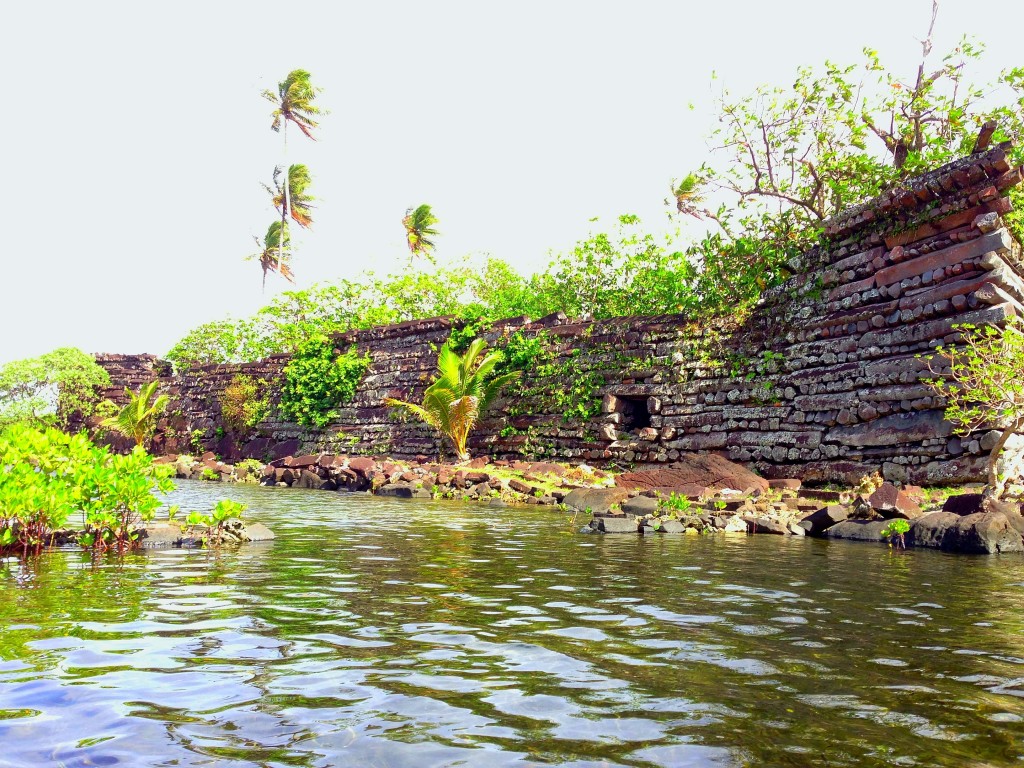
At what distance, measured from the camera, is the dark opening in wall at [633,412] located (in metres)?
17.7

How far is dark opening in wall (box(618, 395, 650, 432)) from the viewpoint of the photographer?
1773cm

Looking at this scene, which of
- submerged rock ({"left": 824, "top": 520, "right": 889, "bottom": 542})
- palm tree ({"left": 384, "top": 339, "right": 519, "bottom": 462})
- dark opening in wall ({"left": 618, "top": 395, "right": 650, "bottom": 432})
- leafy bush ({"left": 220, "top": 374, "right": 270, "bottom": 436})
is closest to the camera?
submerged rock ({"left": 824, "top": 520, "right": 889, "bottom": 542})

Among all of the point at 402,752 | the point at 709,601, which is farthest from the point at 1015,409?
the point at 402,752

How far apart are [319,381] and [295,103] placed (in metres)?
17.1

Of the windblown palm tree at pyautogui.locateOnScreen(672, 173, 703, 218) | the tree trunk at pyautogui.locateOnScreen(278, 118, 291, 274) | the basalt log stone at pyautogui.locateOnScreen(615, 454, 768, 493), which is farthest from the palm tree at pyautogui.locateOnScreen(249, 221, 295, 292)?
the basalt log stone at pyautogui.locateOnScreen(615, 454, 768, 493)

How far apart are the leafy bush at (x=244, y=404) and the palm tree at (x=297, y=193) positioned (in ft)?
43.6

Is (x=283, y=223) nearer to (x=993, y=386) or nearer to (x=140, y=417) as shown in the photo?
(x=140, y=417)

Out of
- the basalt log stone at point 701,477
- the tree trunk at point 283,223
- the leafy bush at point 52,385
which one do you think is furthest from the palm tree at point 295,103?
the basalt log stone at point 701,477

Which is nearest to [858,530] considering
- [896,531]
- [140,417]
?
[896,531]

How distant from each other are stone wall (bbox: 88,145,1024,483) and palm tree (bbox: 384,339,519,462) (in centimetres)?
66

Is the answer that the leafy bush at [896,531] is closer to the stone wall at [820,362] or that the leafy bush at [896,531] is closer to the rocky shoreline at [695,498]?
the rocky shoreline at [695,498]

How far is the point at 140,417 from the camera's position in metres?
29.0

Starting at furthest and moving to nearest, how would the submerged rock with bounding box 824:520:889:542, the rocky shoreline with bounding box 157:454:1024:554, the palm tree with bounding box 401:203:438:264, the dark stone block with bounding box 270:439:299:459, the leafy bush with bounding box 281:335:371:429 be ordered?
the palm tree with bounding box 401:203:438:264 → the dark stone block with bounding box 270:439:299:459 → the leafy bush with bounding box 281:335:371:429 → the submerged rock with bounding box 824:520:889:542 → the rocky shoreline with bounding box 157:454:1024:554

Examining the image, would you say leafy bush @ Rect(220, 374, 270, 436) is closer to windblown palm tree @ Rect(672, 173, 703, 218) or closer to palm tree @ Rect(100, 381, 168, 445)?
palm tree @ Rect(100, 381, 168, 445)
